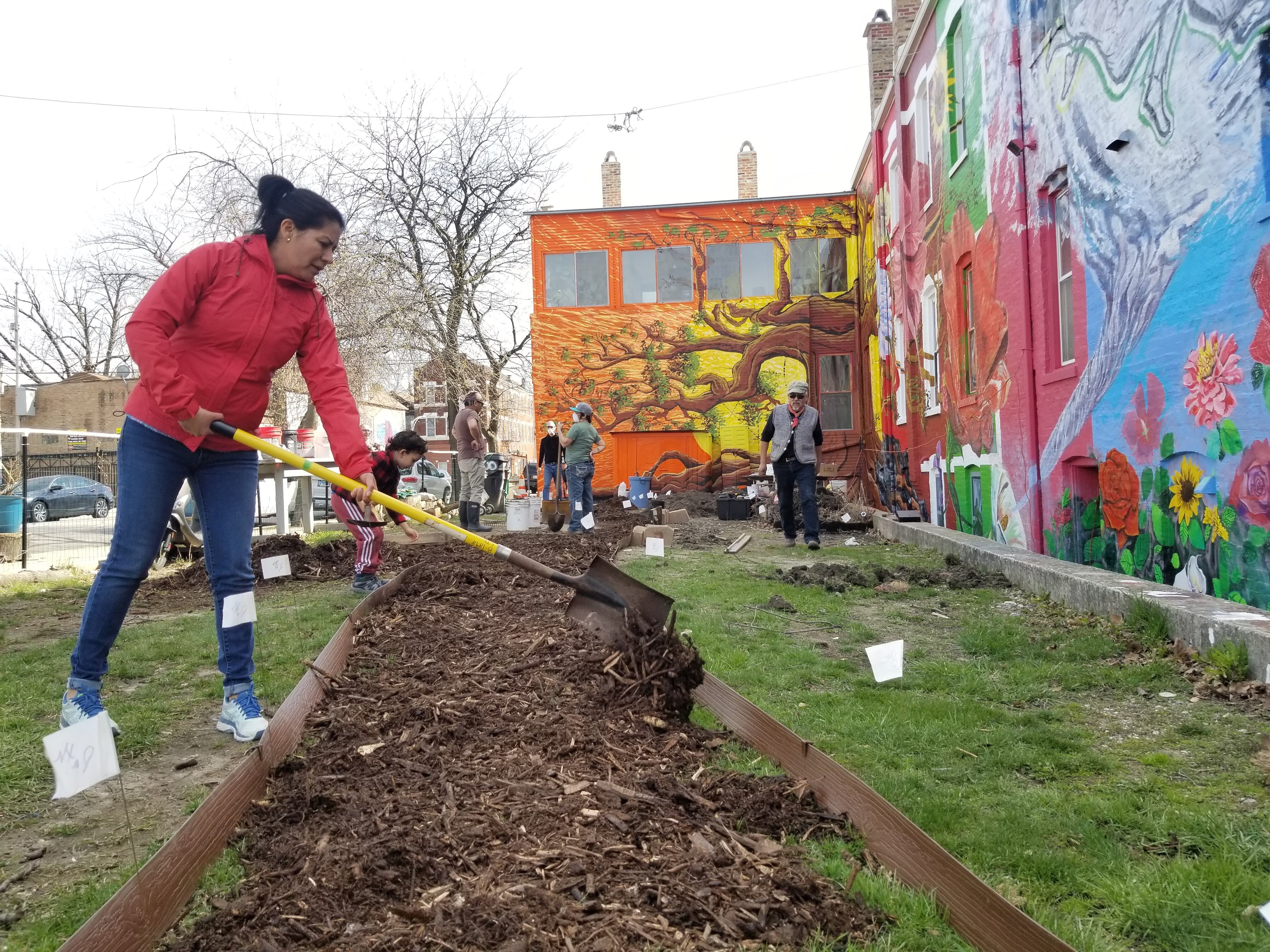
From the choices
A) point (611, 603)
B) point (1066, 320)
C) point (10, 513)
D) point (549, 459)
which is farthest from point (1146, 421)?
point (549, 459)

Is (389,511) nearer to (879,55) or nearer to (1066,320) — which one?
(1066,320)

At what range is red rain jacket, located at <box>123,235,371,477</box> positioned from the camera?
3533 mm

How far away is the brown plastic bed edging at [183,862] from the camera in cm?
221

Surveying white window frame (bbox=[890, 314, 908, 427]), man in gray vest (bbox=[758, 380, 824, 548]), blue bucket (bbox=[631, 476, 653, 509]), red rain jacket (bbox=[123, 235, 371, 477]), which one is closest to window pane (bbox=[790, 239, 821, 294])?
white window frame (bbox=[890, 314, 908, 427])

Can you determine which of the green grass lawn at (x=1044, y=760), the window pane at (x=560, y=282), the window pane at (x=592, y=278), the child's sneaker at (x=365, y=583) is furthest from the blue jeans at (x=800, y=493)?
the window pane at (x=560, y=282)

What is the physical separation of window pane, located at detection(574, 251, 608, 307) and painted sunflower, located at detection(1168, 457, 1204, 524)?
20.0 m

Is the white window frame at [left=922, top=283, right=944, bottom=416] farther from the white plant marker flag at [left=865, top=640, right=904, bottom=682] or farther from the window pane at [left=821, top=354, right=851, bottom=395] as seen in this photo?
the white plant marker flag at [left=865, top=640, right=904, bottom=682]

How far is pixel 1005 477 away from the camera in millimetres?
10305

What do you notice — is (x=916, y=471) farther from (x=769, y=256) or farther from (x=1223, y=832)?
(x=1223, y=832)

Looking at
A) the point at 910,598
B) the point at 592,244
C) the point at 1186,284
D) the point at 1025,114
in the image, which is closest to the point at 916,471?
the point at 1025,114

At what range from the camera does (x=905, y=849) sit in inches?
104

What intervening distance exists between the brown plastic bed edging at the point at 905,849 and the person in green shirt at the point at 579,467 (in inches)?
406

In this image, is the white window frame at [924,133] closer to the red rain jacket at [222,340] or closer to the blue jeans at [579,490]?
the blue jeans at [579,490]

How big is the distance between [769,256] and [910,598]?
18.8 metres
